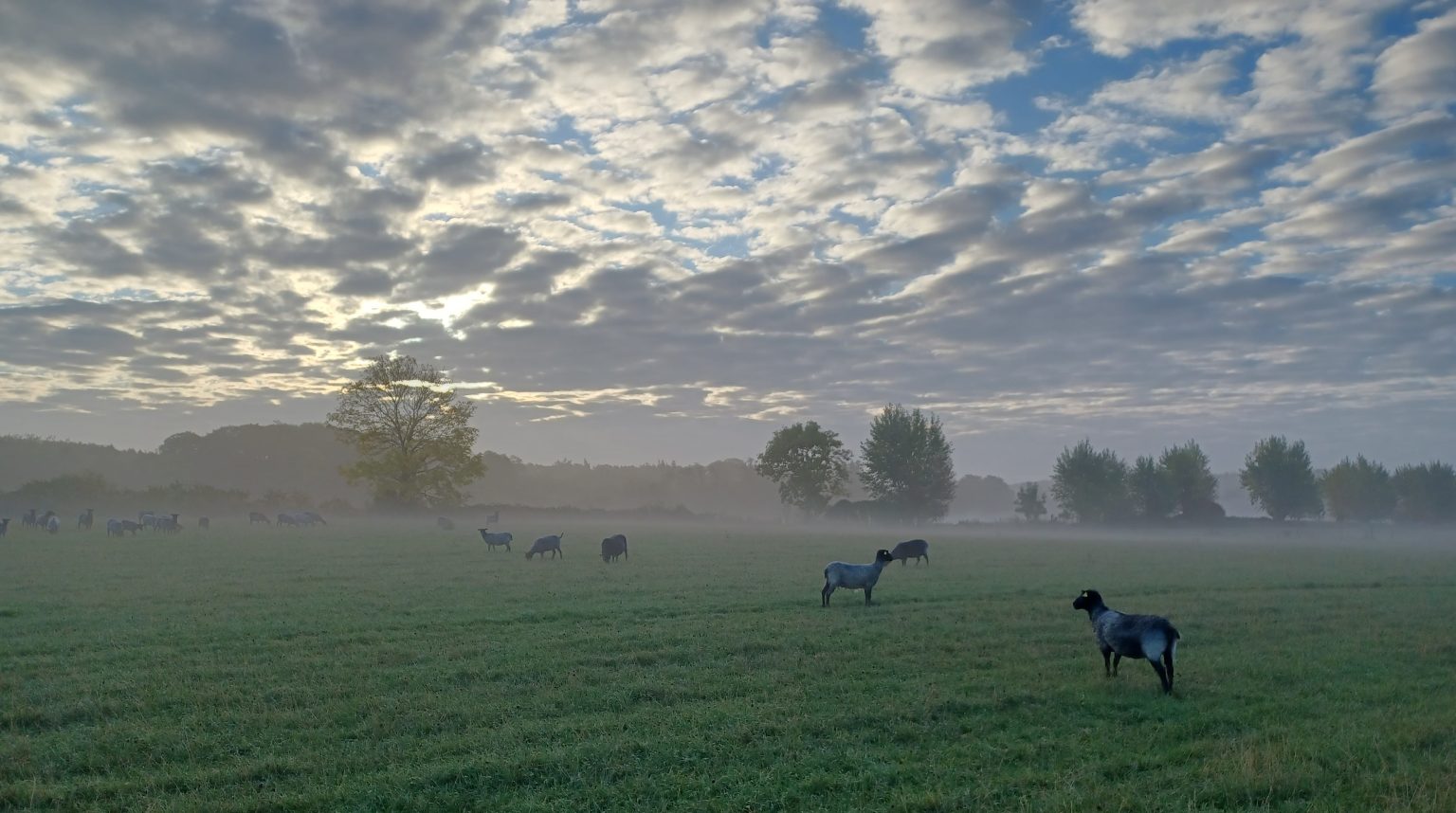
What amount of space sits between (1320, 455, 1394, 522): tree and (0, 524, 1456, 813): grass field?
109940 millimetres

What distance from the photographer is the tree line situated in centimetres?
9881

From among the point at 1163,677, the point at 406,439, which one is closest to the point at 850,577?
the point at 1163,677

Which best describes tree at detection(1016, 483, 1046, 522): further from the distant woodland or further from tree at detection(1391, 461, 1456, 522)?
tree at detection(1391, 461, 1456, 522)

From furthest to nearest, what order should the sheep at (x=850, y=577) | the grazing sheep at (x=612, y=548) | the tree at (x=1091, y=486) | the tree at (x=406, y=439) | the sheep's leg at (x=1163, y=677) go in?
1. the tree at (x=1091, y=486)
2. the tree at (x=406, y=439)
3. the grazing sheep at (x=612, y=548)
4. the sheep at (x=850, y=577)
5. the sheep's leg at (x=1163, y=677)

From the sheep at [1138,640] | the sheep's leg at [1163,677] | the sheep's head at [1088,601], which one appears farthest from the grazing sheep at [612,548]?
the sheep's leg at [1163,677]

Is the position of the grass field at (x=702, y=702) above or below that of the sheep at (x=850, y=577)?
below

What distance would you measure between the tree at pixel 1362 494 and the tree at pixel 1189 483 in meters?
24.5

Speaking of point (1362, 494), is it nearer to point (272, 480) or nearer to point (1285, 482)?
point (1285, 482)

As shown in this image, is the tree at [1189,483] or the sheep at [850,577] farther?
the tree at [1189,483]

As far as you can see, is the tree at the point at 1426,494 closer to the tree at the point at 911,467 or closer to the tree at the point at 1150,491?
the tree at the point at 1150,491

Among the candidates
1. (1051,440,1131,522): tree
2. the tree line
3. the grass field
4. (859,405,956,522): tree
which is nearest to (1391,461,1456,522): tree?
the tree line

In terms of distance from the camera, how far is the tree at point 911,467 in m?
93.5

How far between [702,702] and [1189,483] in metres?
105

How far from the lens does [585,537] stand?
2016 inches
